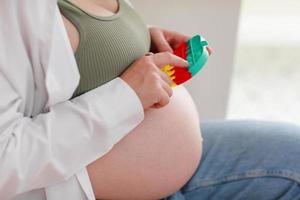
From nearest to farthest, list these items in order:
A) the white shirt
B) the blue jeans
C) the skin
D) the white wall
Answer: the white shirt
the skin
the blue jeans
the white wall

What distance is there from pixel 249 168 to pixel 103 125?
323mm

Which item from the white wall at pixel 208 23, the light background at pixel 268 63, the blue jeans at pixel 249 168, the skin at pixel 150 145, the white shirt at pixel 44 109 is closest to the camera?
the white shirt at pixel 44 109

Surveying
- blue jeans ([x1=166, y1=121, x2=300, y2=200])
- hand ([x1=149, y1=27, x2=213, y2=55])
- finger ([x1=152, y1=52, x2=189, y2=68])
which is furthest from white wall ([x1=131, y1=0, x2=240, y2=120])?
finger ([x1=152, y1=52, x2=189, y2=68])

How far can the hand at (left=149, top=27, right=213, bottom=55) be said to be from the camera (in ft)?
2.96

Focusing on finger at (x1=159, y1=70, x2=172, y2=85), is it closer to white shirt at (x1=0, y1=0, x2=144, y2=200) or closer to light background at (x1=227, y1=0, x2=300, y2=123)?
white shirt at (x1=0, y1=0, x2=144, y2=200)

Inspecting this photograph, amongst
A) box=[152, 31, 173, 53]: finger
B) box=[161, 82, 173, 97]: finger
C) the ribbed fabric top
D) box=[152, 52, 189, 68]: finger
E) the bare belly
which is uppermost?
the ribbed fabric top

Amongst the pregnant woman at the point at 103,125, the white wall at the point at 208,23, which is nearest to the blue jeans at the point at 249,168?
the pregnant woman at the point at 103,125

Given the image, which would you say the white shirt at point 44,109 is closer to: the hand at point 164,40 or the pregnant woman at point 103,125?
the pregnant woman at point 103,125

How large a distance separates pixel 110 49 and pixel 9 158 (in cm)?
22

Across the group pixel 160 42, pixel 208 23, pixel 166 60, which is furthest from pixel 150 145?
pixel 208 23

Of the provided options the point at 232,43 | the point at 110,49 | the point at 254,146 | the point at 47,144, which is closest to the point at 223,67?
the point at 232,43

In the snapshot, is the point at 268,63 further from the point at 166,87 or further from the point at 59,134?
the point at 59,134

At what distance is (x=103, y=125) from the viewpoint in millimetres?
664

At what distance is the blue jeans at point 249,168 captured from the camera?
2.78ft
